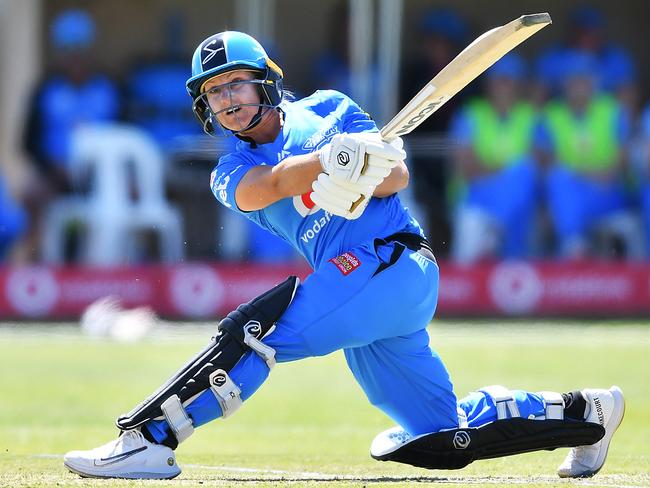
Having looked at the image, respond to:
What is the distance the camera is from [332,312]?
15.5 feet

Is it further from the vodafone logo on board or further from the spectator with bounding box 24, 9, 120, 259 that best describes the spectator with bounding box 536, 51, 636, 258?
the vodafone logo on board

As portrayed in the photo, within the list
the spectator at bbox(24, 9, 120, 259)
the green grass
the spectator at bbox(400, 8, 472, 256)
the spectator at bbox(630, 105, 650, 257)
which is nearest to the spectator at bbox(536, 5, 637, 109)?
the spectator at bbox(630, 105, 650, 257)

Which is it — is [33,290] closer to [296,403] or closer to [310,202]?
[296,403]

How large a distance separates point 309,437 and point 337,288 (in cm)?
271

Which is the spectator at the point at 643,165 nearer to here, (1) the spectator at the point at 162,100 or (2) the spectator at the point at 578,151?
(2) the spectator at the point at 578,151

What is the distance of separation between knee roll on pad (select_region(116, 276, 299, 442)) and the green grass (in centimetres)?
25

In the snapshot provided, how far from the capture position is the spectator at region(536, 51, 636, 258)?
14.2 meters

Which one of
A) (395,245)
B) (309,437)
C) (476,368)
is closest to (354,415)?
(309,437)

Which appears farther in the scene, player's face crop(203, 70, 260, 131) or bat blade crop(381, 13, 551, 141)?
player's face crop(203, 70, 260, 131)

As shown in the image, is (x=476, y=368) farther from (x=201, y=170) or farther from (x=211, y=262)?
(x=201, y=170)

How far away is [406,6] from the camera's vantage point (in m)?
17.2

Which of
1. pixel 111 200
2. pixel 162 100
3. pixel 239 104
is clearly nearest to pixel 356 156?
pixel 239 104

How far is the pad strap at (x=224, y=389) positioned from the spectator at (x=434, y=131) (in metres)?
9.97

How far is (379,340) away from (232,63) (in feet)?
4.04
